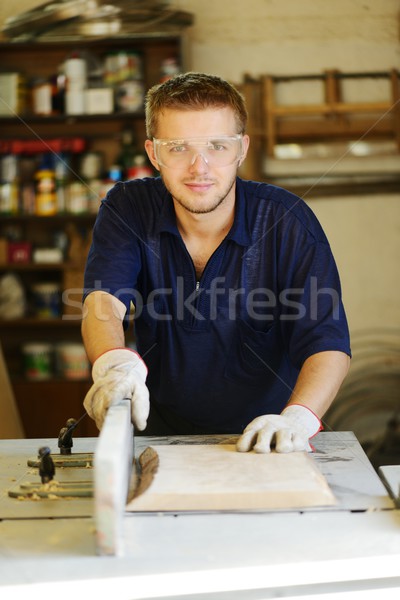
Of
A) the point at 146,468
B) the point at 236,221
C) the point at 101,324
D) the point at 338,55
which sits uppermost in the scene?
the point at 338,55

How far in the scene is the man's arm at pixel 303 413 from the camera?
165 centimetres

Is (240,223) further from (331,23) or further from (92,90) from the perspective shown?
(331,23)

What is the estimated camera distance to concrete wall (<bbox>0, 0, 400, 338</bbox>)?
4.27 m

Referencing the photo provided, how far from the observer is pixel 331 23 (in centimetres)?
428

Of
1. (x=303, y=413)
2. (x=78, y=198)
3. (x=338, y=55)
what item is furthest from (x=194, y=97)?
(x=338, y=55)

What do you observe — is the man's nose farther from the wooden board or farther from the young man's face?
the wooden board

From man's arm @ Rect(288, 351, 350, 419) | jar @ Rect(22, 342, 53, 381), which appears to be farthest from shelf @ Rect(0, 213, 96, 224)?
man's arm @ Rect(288, 351, 350, 419)

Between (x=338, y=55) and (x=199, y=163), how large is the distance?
2.63 metres

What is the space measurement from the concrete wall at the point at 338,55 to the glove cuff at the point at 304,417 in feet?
8.76

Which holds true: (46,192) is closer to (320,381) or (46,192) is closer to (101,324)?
(101,324)

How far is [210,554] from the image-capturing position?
1.25 metres

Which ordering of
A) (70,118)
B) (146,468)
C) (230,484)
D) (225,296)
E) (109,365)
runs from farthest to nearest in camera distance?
(70,118) < (225,296) < (109,365) < (146,468) < (230,484)

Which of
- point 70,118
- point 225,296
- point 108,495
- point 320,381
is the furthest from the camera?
point 70,118

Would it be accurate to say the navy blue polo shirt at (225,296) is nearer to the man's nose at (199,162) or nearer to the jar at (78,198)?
the man's nose at (199,162)
